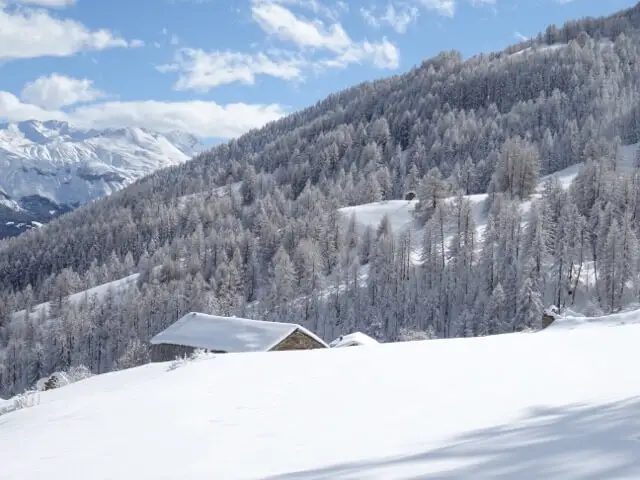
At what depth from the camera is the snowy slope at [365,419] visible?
494cm

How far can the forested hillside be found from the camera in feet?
235

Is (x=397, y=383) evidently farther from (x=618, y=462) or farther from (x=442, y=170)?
(x=442, y=170)

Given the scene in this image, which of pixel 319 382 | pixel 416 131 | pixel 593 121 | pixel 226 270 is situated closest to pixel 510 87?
pixel 416 131

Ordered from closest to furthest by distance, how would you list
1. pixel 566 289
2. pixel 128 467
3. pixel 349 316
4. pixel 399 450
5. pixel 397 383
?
pixel 399 450 → pixel 128 467 → pixel 397 383 → pixel 566 289 → pixel 349 316

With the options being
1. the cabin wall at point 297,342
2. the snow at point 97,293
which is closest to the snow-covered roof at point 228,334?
the cabin wall at point 297,342

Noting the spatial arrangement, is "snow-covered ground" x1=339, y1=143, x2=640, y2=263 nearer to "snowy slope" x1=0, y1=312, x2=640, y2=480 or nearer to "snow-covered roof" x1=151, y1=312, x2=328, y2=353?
"snow-covered roof" x1=151, y1=312, x2=328, y2=353

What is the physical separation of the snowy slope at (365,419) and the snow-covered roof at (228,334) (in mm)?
23506

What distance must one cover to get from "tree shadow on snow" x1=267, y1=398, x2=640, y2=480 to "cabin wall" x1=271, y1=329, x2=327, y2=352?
30.8 meters

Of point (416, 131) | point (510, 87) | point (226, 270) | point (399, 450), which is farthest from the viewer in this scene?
point (510, 87)

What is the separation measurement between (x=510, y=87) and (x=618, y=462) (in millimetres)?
203527

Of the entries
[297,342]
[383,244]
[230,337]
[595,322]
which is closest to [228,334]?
[230,337]

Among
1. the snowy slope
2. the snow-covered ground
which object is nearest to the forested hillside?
the snow-covered ground

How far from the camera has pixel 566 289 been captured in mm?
69688

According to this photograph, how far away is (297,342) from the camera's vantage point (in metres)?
37.3
